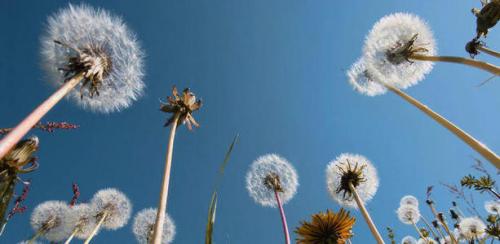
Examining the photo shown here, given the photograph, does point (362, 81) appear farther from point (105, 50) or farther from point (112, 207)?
point (112, 207)

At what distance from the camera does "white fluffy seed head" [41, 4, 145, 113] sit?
13.5 ft

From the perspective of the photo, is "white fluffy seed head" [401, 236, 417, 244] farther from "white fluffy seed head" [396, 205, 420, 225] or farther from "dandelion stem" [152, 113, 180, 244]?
"dandelion stem" [152, 113, 180, 244]

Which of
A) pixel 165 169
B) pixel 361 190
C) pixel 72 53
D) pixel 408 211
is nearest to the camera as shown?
pixel 165 169

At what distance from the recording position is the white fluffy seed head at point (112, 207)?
927 centimetres

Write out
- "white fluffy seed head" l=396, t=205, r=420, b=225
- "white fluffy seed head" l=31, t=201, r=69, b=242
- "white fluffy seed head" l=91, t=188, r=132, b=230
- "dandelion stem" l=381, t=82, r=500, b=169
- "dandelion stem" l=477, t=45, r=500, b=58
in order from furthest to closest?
"white fluffy seed head" l=396, t=205, r=420, b=225 < "white fluffy seed head" l=91, t=188, r=132, b=230 < "white fluffy seed head" l=31, t=201, r=69, b=242 < "dandelion stem" l=477, t=45, r=500, b=58 < "dandelion stem" l=381, t=82, r=500, b=169

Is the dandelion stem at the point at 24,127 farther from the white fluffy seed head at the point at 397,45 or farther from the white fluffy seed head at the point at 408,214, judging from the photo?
the white fluffy seed head at the point at 408,214

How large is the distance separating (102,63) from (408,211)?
A: 995cm

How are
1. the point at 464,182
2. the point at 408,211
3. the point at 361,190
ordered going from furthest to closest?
the point at 408,211, the point at 361,190, the point at 464,182

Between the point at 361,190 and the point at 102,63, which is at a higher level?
the point at 361,190

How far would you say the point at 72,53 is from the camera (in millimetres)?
4047

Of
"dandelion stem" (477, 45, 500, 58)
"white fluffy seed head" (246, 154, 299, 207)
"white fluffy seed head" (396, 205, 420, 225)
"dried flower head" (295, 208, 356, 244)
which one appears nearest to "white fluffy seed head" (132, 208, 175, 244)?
"white fluffy seed head" (246, 154, 299, 207)

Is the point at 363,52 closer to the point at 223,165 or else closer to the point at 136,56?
the point at 136,56

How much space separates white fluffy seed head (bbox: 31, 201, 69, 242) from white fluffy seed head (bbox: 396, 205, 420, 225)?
9.88 metres

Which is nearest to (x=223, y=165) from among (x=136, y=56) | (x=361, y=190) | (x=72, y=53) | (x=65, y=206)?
(x=72, y=53)
